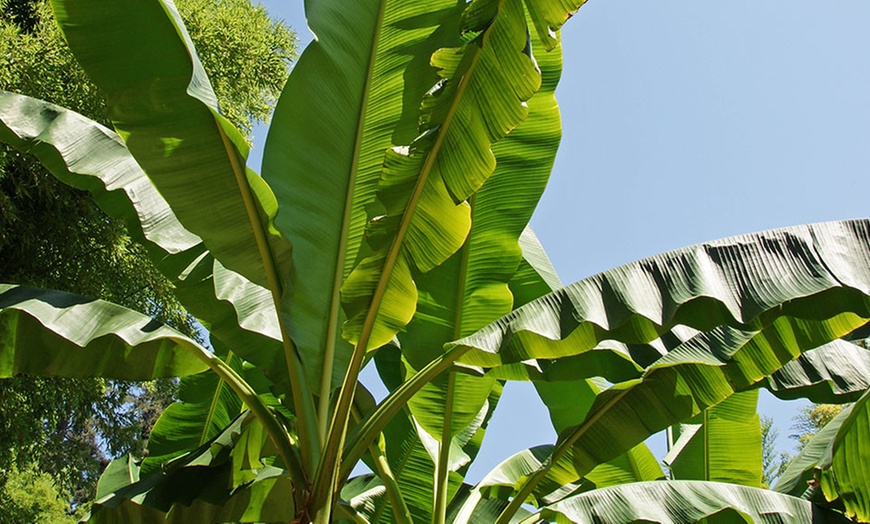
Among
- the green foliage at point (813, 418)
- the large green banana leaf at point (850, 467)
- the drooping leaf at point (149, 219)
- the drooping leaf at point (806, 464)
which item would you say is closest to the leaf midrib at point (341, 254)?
the drooping leaf at point (149, 219)

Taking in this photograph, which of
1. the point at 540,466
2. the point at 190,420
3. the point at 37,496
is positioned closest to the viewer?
the point at 540,466

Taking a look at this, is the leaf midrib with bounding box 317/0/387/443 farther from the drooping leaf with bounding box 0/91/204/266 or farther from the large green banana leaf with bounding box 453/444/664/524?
the large green banana leaf with bounding box 453/444/664/524

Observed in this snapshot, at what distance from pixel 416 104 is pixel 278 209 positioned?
1.80 feet

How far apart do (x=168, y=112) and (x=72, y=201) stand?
3.50 meters

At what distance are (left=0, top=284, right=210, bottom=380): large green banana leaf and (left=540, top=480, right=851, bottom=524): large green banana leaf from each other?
4.02 feet

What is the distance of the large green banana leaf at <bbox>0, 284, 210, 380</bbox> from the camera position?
2258 mm

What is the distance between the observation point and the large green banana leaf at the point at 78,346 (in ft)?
7.41

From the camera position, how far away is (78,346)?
2.22m

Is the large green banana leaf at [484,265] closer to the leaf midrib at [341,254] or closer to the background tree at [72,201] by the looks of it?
the leaf midrib at [341,254]

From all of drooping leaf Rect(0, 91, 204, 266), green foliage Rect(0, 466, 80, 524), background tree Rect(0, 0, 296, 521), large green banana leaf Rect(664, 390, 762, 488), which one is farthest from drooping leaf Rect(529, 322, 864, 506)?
green foliage Rect(0, 466, 80, 524)

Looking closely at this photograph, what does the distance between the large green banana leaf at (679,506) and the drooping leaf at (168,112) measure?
1300 mm

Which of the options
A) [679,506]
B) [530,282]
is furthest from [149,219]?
[679,506]

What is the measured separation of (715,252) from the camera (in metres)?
2.09

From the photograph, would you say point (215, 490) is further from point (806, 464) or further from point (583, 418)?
point (806, 464)
